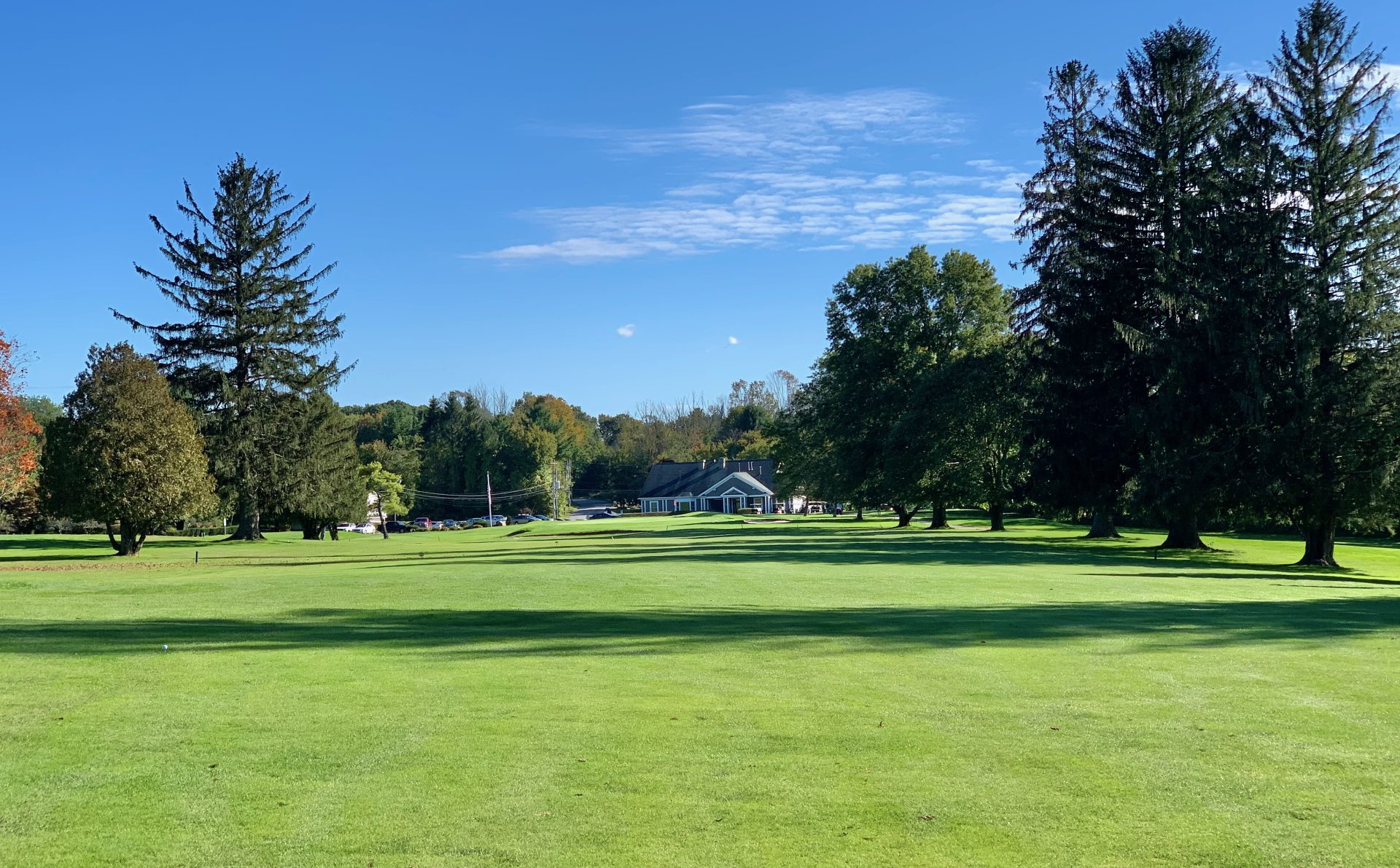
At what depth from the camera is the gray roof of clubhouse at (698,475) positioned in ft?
460

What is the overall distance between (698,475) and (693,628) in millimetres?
127952

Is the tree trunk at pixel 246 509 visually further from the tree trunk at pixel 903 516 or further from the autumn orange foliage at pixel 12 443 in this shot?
the tree trunk at pixel 903 516

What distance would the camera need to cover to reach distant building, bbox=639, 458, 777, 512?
13712 cm

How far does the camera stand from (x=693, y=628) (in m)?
15.8

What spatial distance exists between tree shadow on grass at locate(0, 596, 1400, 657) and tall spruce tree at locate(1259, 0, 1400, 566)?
17.2 metres

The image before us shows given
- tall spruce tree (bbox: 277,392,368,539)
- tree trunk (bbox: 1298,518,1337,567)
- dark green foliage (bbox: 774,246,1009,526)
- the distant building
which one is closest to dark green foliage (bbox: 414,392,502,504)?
the distant building

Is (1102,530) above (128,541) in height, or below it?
below

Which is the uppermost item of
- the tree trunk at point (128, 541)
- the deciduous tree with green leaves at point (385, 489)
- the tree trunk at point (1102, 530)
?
the deciduous tree with green leaves at point (385, 489)

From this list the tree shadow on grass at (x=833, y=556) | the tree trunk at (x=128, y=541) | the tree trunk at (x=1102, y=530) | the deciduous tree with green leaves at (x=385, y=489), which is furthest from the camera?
the deciduous tree with green leaves at (x=385, y=489)

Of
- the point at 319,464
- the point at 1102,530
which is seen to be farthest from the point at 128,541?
the point at 1102,530

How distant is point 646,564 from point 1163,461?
1965cm

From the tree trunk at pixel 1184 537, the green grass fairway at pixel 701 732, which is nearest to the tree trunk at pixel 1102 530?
the tree trunk at pixel 1184 537

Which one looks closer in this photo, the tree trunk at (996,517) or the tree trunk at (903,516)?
the tree trunk at (996,517)

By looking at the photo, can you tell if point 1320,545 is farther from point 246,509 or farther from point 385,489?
point 385,489
